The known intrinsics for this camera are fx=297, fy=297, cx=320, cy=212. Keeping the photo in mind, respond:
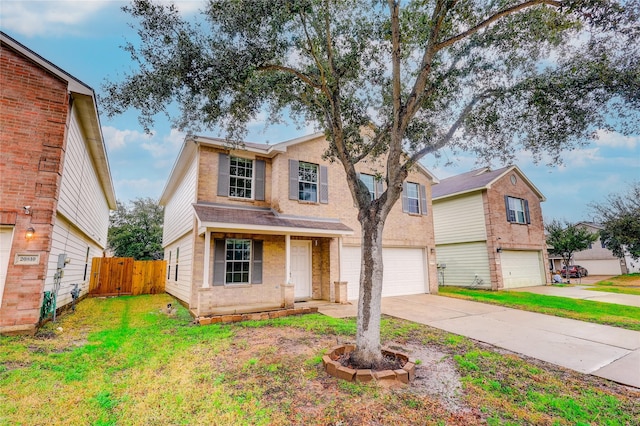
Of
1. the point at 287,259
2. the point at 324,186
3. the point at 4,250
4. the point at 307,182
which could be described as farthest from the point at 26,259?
the point at 324,186

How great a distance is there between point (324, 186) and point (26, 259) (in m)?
8.77

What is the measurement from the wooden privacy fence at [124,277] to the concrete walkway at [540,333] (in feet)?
36.9

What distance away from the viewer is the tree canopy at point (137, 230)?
2547 cm

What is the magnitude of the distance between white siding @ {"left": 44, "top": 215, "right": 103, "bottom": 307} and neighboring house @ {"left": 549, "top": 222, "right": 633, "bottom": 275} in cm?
4019

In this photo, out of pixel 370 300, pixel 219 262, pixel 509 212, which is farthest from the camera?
pixel 509 212

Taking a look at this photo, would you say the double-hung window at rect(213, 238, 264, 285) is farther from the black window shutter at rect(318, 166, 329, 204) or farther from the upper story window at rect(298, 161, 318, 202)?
the black window shutter at rect(318, 166, 329, 204)

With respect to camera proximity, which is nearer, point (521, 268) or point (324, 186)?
point (324, 186)

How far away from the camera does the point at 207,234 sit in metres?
8.84

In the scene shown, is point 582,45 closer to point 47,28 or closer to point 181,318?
point 181,318

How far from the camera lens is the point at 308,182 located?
11703mm

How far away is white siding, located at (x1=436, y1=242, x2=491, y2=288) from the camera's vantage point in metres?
16.4

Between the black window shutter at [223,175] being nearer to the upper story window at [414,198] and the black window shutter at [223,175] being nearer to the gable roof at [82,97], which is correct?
the gable roof at [82,97]

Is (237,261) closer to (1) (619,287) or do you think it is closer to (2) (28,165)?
(2) (28,165)

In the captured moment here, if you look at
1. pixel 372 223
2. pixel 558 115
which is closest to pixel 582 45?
pixel 558 115
